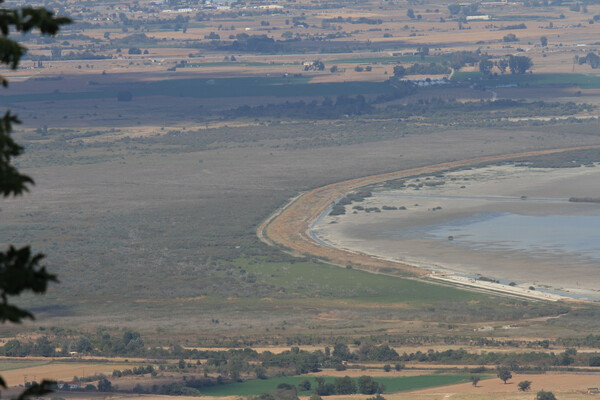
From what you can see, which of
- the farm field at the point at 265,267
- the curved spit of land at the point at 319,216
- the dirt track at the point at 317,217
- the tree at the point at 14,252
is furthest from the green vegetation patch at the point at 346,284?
the tree at the point at 14,252

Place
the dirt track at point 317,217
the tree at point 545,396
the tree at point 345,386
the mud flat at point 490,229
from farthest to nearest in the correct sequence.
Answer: the dirt track at point 317,217 < the mud flat at point 490,229 < the tree at point 345,386 < the tree at point 545,396

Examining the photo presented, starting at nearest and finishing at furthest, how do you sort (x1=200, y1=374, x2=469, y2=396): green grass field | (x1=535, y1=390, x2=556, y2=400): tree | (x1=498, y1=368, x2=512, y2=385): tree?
(x1=535, y1=390, x2=556, y2=400): tree < (x1=498, y1=368, x2=512, y2=385): tree < (x1=200, y1=374, x2=469, y2=396): green grass field

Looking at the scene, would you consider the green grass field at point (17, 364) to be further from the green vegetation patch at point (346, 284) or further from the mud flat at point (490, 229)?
the mud flat at point (490, 229)

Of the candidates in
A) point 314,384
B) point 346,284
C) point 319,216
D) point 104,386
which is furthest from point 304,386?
point 319,216

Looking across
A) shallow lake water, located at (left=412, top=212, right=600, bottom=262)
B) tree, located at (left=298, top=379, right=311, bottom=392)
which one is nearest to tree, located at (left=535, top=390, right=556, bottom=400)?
tree, located at (left=298, top=379, right=311, bottom=392)

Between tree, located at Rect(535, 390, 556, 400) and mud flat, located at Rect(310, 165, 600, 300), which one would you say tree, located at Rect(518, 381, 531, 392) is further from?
mud flat, located at Rect(310, 165, 600, 300)
